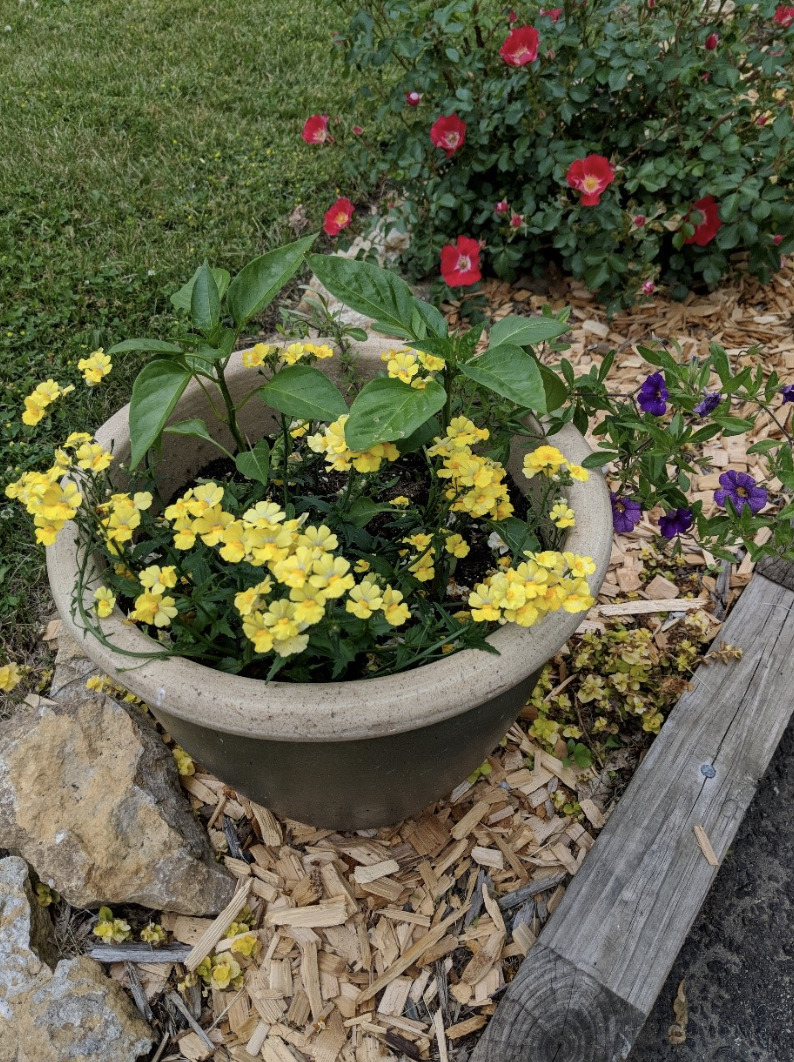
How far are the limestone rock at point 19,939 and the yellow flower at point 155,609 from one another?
822 millimetres

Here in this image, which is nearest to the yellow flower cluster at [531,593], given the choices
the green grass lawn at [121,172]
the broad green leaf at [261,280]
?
the broad green leaf at [261,280]

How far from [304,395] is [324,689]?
43 centimetres

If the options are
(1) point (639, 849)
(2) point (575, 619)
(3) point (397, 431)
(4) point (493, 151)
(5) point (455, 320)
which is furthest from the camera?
(5) point (455, 320)

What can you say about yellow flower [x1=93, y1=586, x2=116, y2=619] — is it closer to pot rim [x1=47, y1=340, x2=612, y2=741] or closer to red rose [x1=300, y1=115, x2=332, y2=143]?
pot rim [x1=47, y1=340, x2=612, y2=741]

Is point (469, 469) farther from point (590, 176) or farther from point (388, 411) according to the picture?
point (590, 176)

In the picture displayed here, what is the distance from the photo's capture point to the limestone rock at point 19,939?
4.49 ft

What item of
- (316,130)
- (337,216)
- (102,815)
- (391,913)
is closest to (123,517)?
(102,815)

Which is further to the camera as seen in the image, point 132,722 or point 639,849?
point 132,722

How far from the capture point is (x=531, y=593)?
99 cm

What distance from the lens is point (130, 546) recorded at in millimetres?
1275

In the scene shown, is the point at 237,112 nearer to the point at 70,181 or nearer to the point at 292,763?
the point at 70,181

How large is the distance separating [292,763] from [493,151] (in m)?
2.05

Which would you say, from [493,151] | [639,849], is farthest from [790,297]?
[639,849]

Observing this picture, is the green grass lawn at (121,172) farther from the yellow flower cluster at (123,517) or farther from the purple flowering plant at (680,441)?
the purple flowering plant at (680,441)
